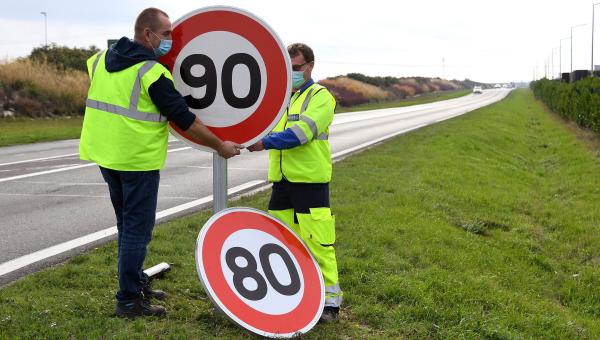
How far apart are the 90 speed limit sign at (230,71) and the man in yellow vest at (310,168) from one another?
0.50 m

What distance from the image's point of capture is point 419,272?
16.9ft

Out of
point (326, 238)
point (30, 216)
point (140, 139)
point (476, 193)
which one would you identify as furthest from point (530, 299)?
point (30, 216)

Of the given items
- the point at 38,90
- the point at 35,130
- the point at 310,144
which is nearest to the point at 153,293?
the point at 310,144

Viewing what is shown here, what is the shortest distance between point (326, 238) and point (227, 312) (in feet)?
3.21

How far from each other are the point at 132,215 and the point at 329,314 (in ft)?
4.42

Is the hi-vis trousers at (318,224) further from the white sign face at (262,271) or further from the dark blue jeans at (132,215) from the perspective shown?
the dark blue jeans at (132,215)

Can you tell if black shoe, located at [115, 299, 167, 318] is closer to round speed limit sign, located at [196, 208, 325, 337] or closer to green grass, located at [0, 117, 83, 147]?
round speed limit sign, located at [196, 208, 325, 337]

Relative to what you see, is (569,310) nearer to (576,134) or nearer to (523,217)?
(523,217)

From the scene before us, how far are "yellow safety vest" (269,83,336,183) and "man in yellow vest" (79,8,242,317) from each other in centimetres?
Answer: 64

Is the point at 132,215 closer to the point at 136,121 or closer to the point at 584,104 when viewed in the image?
the point at 136,121

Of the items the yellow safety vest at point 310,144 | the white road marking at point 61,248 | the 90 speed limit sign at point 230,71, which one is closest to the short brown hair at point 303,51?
the yellow safety vest at point 310,144

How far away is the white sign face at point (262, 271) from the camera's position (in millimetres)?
3434

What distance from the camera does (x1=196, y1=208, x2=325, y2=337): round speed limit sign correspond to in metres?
3.32

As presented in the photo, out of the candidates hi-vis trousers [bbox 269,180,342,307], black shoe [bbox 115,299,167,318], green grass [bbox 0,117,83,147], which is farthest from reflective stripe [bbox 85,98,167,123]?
green grass [bbox 0,117,83,147]
